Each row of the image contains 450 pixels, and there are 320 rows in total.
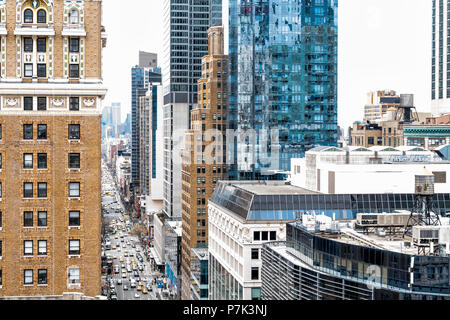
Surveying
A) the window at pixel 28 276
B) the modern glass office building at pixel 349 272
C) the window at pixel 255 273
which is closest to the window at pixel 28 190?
the window at pixel 28 276

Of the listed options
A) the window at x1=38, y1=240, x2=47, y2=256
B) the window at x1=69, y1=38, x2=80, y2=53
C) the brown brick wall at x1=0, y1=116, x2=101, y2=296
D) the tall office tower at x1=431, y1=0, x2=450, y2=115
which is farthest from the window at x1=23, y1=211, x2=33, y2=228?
the tall office tower at x1=431, y1=0, x2=450, y2=115

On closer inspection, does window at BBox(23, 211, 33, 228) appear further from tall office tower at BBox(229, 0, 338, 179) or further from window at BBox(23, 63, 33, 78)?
tall office tower at BBox(229, 0, 338, 179)

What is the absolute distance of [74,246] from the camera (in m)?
30.0

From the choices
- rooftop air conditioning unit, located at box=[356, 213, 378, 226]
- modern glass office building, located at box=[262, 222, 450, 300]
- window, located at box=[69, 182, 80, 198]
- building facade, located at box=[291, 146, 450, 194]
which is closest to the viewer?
modern glass office building, located at box=[262, 222, 450, 300]

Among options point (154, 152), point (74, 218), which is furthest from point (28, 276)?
point (154, 152)

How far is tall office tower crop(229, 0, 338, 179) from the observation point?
3718 inches

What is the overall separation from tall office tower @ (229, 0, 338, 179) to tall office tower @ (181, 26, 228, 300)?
217 centimetres

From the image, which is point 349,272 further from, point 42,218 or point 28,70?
point 28,70

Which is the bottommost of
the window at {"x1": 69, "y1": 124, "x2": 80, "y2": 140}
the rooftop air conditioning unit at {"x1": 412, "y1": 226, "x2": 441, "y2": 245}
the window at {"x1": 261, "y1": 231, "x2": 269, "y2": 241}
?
the window at {"x1": 261, "y1": 231, "x2": 269, "y2": 241}

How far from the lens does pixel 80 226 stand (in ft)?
98.5

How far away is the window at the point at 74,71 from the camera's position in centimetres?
3008

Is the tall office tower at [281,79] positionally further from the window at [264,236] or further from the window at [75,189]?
the window at [75,189]

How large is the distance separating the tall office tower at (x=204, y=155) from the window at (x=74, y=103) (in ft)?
186
